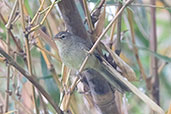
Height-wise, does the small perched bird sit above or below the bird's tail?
above

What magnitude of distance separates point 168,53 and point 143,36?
8.9 inches

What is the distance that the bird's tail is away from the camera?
3.65ft

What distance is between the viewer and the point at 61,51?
129 centimetres

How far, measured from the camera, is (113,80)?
3.73 feet

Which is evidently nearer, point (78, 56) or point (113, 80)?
point (113, 80)

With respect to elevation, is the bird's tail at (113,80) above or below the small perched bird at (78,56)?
below

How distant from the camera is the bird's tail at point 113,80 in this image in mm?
1113

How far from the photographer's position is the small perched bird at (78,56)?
1.13 metres

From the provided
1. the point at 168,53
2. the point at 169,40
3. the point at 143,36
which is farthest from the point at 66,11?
the point at 169,40

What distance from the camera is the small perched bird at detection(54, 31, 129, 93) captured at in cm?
113

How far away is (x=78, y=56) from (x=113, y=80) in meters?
0.21

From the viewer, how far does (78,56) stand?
50.5 inches

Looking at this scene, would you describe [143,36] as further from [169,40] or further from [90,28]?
[90,28]

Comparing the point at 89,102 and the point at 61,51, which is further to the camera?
the point at 61,51
